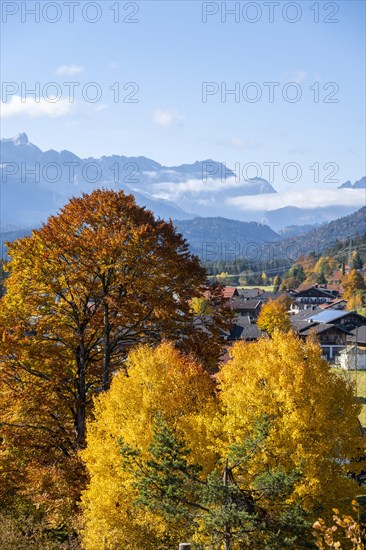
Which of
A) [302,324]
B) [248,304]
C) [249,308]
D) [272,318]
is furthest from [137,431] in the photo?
[248,304]

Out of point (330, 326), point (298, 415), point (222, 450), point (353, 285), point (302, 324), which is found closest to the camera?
point (298, 415)

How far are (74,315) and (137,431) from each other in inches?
251

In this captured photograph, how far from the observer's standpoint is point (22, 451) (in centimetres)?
2561

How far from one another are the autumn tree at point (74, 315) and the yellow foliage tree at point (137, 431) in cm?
249

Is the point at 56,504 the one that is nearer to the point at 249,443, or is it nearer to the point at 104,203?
the point at 249,443

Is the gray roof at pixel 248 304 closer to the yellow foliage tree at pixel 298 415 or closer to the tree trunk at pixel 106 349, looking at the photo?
the tree trunk at pixel 106 349

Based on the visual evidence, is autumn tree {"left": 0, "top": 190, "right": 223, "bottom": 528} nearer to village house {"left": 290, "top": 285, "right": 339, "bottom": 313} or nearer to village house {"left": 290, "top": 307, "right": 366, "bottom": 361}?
village house {"left": 290, "top": 307, "right": 366, "bottom": 361}

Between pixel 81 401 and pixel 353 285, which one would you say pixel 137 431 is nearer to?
pixel 81 401

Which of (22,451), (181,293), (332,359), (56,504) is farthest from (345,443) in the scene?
(332,359)

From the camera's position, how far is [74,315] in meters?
26.3

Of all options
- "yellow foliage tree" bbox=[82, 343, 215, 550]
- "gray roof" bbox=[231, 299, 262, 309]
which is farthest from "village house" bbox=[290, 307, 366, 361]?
"yellow foliage tree" bbox=[82, 343, 215, 550]

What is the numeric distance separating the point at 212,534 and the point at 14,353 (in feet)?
37.8

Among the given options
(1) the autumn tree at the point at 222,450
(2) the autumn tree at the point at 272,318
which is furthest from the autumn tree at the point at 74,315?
(2) the autumn tree at the point at 272,318

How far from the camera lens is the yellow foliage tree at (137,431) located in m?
21.4
